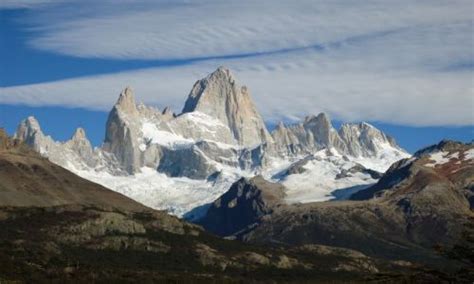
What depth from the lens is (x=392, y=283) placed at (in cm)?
4072

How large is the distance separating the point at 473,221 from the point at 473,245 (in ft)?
8.70

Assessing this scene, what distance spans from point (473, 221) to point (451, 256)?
188 cm

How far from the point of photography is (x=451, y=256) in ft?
131

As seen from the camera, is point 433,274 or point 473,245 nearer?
point 433,274

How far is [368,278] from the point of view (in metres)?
40.5

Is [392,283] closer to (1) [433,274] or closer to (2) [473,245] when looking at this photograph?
(1) [433,274]

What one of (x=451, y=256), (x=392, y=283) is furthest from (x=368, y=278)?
(x=451, y=256)

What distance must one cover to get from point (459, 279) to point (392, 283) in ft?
9.39

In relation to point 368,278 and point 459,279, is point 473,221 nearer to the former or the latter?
point 459,279

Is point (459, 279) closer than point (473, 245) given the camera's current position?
Yes

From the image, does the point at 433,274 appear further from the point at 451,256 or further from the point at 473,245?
the point at 473,245

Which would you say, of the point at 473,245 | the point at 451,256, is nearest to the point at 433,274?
the point at 451,256

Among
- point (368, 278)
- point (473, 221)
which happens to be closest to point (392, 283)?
point (368, 278)

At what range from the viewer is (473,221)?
40.6 metres
